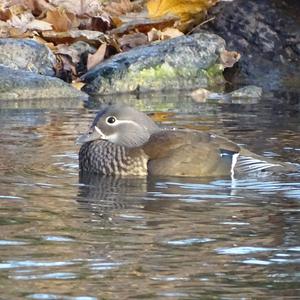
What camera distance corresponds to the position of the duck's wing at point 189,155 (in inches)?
311

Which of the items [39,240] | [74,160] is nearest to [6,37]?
[74,160]

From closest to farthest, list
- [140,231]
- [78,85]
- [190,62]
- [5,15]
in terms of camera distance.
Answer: [140,231], [78,85], [190,62], [5,15]

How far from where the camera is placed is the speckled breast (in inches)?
314

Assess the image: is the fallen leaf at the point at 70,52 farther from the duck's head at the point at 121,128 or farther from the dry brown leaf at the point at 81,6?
the duck's head at the point at 121,128

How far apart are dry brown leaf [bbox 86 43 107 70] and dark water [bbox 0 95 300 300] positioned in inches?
185

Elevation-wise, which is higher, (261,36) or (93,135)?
(261,36)

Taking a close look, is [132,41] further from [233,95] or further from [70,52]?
[233,95]

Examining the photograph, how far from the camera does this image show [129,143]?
26.9 feet

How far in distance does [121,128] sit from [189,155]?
636 millimetres

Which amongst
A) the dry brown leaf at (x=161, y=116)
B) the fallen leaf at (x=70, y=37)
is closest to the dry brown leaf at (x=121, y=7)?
the fallen leaf at (x=70, y=37)

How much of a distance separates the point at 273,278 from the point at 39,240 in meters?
1.23

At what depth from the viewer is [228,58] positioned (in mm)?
14906

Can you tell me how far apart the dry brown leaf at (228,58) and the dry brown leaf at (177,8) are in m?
1.25

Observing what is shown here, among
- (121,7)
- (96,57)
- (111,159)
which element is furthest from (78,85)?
(111,159)
